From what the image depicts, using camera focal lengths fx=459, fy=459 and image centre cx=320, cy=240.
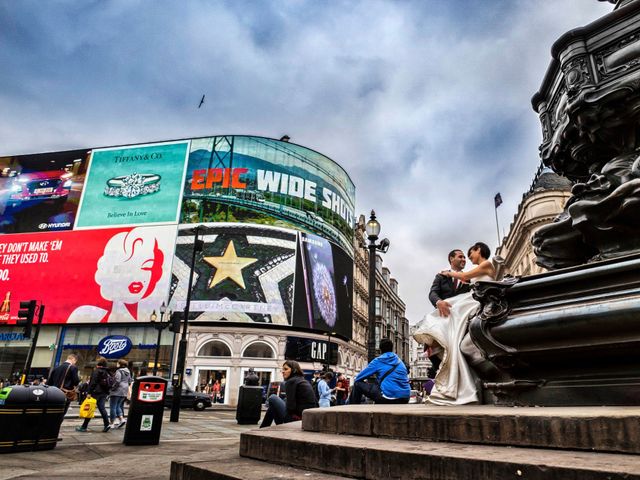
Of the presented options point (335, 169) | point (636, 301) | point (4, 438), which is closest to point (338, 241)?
point (335, 169)

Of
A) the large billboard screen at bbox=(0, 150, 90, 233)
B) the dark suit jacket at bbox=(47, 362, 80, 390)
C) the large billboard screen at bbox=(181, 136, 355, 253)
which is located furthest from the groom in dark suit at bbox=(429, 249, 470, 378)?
the large billboard screen at bbox=(0, 150, 90, 233)

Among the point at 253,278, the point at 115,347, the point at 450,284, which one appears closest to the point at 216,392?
the point at 115,347

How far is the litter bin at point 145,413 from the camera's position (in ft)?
25.0

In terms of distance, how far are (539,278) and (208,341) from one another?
122 feet

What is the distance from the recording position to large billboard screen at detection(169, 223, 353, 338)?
124ft

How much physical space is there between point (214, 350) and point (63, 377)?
30874mm

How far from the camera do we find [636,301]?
2.99 meters

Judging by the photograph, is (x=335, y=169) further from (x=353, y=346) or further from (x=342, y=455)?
(x=342, y=455)

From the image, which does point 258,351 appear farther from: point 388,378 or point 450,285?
point 450,285

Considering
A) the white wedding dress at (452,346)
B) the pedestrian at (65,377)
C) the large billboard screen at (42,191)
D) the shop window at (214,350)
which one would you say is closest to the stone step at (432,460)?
the white wedding dress at (452,346)

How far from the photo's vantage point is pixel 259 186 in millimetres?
41375

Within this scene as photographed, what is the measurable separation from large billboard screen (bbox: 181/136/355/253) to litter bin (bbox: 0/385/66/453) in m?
33.5

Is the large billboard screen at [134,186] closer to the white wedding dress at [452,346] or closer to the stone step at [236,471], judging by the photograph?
the white wedding dress at [452,346]

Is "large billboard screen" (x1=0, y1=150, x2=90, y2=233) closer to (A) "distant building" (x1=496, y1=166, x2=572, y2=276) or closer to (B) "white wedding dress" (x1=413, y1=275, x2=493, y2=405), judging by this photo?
(A) "distant building" (x1=496, y1=166, x2=572, y2=276)
